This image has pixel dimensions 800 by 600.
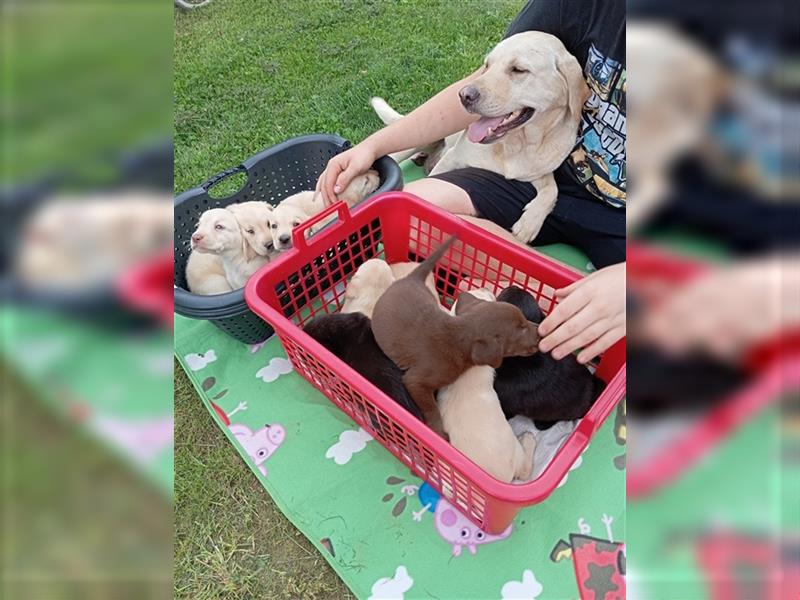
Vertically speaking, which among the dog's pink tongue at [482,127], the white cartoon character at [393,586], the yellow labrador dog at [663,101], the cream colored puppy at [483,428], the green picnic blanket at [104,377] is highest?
the yellow labrador dog at [663,101]

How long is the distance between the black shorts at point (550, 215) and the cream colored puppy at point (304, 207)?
11.3 inches

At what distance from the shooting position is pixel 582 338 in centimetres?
139

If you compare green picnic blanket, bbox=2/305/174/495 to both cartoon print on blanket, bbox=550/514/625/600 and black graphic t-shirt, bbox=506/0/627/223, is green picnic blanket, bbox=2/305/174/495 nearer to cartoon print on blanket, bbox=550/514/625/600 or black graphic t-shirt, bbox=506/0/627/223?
cartoon print on blanket, bbox=550/514/625/600

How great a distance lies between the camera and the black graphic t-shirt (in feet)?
5.36

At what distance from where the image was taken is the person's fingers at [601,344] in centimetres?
123

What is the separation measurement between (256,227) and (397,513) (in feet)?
3.26

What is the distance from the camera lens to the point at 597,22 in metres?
1.67

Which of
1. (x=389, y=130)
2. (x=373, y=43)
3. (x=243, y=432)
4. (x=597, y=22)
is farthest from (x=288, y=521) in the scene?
(x=373, y=43)

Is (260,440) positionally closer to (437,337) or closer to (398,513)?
(398,513)

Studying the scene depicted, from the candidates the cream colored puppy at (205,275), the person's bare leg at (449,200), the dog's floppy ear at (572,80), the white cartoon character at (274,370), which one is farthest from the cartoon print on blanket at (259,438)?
the dog's floppy ear at (572,80)

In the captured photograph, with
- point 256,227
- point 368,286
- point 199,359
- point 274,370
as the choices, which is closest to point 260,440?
point 274,370

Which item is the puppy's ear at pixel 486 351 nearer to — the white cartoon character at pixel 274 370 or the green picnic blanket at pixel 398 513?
the green picnic blanket at pixel 398 513

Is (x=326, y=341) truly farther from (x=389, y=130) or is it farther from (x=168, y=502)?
(x=168, y=502)

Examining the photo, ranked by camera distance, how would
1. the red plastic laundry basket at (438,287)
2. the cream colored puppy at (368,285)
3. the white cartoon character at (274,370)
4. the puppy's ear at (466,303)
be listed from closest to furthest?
the red plastic laundry basket at (438,287), the puppy's ear at (466,303), the cream colored puppy at (368,285), the white cartoon character at (274,370)
